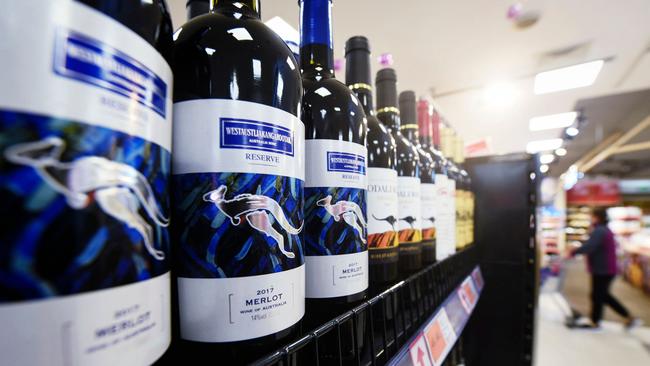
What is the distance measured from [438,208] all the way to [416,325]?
327mm

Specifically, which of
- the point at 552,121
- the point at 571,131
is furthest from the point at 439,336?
the point at 571,131

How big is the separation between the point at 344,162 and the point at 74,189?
29cm

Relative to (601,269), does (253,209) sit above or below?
above

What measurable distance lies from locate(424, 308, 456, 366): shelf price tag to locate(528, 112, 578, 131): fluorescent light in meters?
4.59

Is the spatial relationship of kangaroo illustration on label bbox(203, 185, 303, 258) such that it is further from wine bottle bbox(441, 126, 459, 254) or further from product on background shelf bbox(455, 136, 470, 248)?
product on background shelf bbox(455, 136, 470, 248)

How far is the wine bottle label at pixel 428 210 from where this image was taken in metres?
0.72

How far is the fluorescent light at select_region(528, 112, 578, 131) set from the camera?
430 cm

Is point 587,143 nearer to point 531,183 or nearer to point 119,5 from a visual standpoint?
point 531,183

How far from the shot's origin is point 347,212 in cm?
41

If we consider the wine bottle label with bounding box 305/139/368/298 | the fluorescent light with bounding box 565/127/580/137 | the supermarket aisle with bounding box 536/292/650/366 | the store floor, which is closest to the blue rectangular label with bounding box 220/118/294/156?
the wine bottle label with bounding box 305/139/368/298

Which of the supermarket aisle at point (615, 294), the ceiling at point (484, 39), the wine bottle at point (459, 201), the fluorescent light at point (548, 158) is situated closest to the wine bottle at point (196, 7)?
the wine bottle at point (459, 201)

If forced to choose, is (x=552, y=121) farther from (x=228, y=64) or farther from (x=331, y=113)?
(x=228, y=64)

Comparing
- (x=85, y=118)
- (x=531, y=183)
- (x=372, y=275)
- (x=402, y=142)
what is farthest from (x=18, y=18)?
(x=531, y=183)

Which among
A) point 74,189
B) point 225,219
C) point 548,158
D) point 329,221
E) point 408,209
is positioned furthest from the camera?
point 548,158
